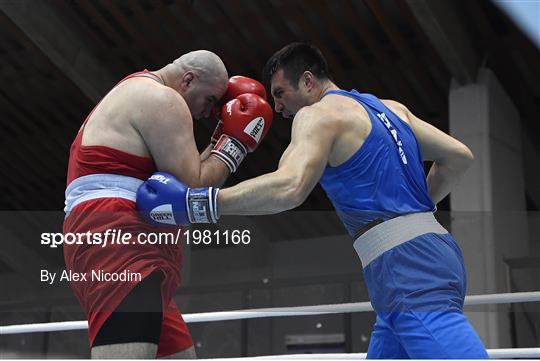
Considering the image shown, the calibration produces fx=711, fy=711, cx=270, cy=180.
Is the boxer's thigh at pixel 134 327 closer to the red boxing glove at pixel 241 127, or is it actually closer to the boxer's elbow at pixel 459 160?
the red boxing glove at pixel 241 127

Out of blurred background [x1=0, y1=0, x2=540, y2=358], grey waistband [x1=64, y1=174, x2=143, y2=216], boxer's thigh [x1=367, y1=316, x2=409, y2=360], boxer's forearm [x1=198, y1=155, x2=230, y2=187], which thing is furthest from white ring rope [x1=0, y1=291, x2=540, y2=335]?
blurred background [x1=0, y1=0, x2=540, y2=358]

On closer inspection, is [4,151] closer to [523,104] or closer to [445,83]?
[445,83]

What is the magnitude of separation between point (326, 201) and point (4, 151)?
3465 mm

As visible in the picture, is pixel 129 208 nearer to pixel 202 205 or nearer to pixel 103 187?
pixel 103 187

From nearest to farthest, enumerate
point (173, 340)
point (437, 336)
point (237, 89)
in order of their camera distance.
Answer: point (437, 336), point (173, 340), point (237, 89)

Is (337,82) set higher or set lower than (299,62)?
higher

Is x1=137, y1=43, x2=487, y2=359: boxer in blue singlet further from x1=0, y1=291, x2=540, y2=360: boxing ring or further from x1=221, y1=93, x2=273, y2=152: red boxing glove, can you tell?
x1=0, y1=291, x2=540, y2=360: boxing ring

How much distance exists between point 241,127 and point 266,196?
46cm

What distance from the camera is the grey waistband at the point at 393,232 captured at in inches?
59.7

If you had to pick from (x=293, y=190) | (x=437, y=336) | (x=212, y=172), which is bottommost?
(x=437, y=336)

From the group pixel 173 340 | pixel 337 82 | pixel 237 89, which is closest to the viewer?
pixel 173 340

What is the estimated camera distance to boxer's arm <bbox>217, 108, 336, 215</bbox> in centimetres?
141

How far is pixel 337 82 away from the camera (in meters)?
6.08

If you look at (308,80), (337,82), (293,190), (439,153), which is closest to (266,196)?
(293,190)
